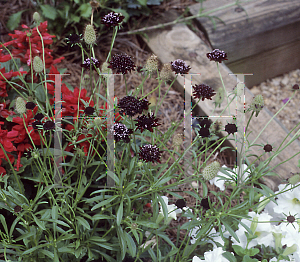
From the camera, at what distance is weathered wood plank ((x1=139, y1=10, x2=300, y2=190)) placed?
168 cm

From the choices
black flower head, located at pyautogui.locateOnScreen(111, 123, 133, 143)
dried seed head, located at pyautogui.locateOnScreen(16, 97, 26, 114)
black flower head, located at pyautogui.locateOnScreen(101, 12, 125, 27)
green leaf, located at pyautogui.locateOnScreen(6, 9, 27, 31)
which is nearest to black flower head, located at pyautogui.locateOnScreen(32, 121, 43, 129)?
dried seed head, located at pyautogui.locateOnScreen(16, 97, 26, 114)

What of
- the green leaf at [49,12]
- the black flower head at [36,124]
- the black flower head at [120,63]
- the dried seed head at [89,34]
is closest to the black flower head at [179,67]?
the black flower head at [120,63]

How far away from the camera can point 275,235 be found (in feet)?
3.73

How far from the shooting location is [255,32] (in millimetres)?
2080

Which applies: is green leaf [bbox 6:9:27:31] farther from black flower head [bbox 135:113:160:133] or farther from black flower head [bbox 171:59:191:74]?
black flower head [bbox 135:113:160:133]

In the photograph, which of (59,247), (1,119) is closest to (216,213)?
(59,247)

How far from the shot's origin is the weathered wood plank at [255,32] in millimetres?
2057

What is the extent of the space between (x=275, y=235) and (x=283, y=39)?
1500 millimetres

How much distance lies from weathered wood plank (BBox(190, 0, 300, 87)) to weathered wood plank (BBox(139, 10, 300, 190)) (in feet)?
0.50

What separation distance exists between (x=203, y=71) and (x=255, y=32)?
0.49m

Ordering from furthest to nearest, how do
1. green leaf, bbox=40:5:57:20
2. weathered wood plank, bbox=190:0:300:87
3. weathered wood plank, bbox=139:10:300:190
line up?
weathered wood plank, bbox=190:0:300:87 → green leaf, bbox=40:5:57:20 → weathered wood plank, bbox=139:10:300:190

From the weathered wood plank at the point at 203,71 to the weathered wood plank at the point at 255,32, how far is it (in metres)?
0.15

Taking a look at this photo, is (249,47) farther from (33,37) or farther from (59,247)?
(59,247)

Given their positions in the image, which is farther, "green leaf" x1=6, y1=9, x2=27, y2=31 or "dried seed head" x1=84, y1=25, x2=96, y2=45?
"green leaf" x1=6, y1=9, x2=27, y2=31
